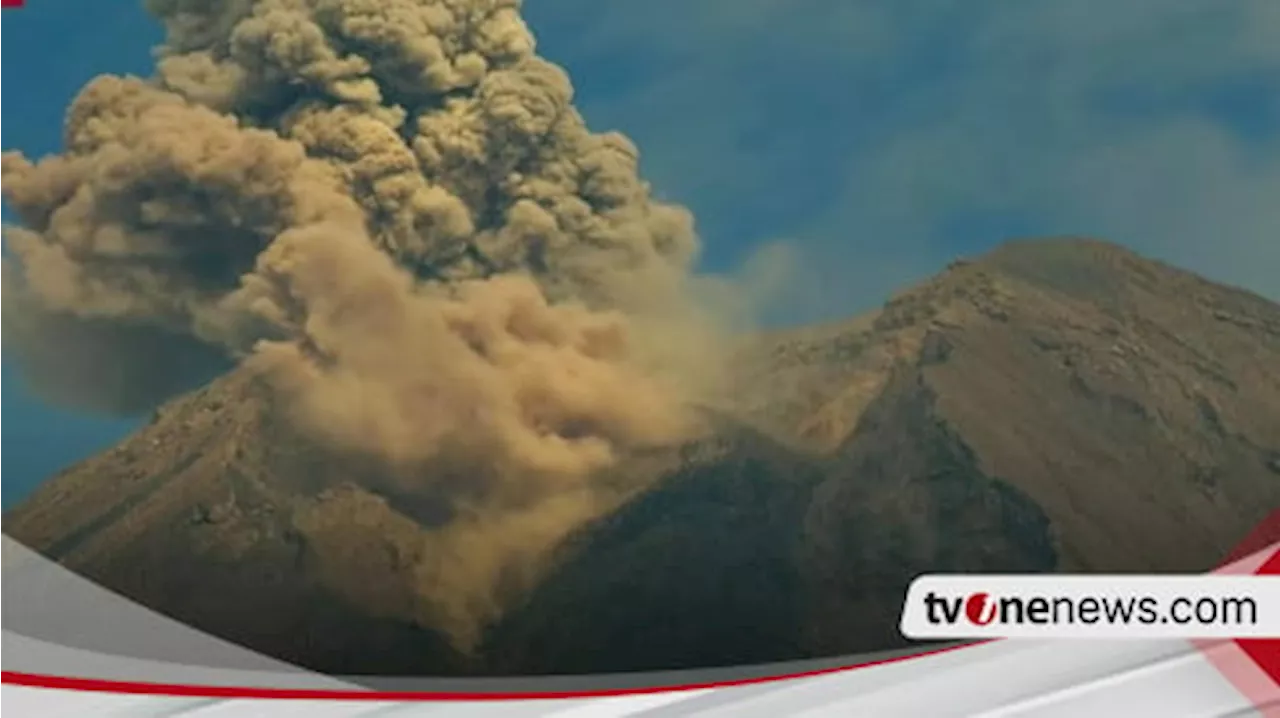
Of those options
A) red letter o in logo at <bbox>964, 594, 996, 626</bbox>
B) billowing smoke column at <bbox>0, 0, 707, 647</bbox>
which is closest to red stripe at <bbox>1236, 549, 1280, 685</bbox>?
red letter o in logo at <bbox>964, 594, 996, 626</bbox>

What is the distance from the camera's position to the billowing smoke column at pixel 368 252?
1068mm

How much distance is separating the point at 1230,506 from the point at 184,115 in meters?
0.82

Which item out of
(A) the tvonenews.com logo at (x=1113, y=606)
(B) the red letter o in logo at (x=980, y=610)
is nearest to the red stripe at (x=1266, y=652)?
(A) the tvonenews.com logo at (x=1113, y=606)

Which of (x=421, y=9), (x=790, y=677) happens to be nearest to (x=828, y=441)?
(x=790, y=677)

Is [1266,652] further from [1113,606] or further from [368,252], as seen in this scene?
[368,252]

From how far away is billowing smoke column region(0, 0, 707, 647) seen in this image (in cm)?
107

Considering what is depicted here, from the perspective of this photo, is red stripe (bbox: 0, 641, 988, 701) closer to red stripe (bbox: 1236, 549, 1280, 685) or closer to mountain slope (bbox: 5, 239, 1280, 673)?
mountain slope (bbox: 5, 239, 1280, 673)

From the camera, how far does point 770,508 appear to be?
3.57 ft

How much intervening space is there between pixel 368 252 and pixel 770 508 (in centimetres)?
35

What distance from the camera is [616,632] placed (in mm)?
1087

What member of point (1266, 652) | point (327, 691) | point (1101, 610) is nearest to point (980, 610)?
point (1101, 610)

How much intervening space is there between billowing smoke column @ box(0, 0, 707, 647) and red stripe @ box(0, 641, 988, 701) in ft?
0.34

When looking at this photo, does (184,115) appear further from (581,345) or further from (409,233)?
(581,345)

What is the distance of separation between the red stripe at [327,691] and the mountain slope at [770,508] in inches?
0.7
